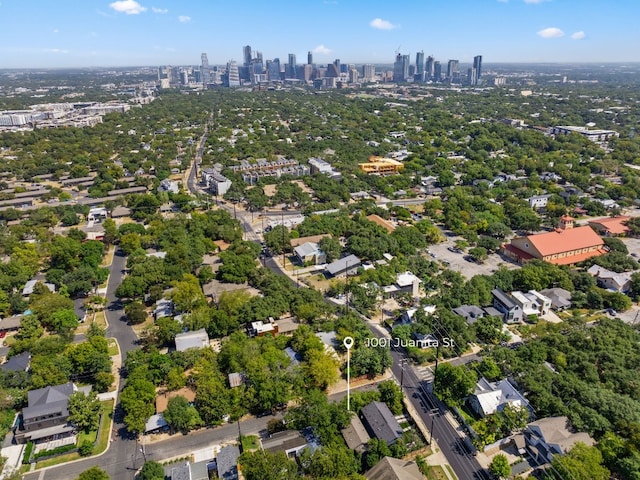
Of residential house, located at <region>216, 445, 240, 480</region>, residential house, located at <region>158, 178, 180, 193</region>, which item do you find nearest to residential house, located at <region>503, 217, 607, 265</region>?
residential house, located at <region>216, 445, 240, 480</region>

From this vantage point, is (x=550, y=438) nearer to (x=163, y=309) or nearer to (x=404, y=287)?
(x=404, y=287)

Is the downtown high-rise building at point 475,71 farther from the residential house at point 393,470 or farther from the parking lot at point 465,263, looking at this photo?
the residential house at point 393,470

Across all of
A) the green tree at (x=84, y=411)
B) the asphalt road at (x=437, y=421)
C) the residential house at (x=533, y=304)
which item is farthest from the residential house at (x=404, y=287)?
the green tree at (x=84, y=411)

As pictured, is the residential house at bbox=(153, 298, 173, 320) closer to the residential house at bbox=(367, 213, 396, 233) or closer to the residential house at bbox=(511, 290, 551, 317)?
the residential house at bbox=(367, 213, 396, 233)

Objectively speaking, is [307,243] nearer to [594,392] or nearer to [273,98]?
[594,392]

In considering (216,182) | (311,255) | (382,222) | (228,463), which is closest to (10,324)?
(228,463)

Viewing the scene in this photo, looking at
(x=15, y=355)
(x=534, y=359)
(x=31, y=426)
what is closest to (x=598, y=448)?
(x=534, y=359)
